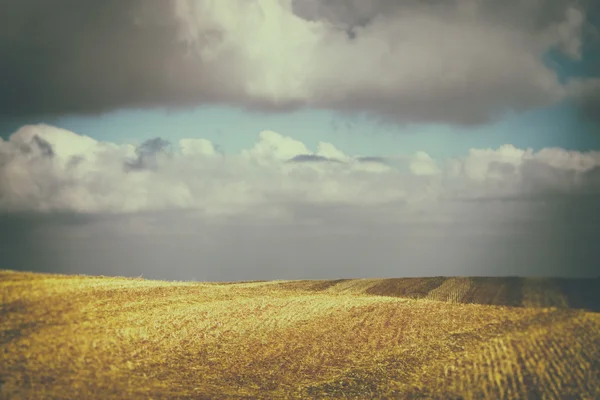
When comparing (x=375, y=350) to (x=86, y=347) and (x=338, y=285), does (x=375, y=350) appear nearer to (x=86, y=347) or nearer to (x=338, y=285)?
(x=86, y=347)

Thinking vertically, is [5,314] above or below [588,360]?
above

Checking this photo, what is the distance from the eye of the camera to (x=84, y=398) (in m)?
19.4

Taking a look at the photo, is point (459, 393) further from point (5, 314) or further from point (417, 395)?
point (5, 314)

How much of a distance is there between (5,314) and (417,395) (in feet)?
64.5

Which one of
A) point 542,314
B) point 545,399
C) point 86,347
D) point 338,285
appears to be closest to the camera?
point 545,399

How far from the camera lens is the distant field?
21.9m

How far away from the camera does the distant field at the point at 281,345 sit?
21.9m

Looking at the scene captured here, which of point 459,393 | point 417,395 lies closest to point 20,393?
point 417,395

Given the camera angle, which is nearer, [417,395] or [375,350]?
[417,395]

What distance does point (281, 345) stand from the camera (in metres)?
28.4

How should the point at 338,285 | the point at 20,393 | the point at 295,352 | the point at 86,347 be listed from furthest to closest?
the point at 338,285
the point at 295,352
the point at 86,347
the point at 20,393

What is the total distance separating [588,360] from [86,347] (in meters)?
23.4

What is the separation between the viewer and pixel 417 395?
22.3m

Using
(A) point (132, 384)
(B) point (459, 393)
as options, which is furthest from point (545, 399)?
(A) point (132, 384)
